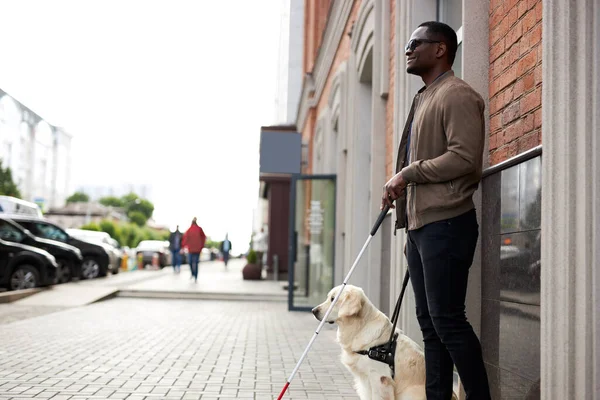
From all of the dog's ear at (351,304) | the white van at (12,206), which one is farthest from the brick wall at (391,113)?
the white van at (12,206)

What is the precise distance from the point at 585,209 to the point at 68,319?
10.1 meters

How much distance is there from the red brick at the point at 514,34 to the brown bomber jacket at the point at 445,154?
59cm

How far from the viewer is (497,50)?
189 inches

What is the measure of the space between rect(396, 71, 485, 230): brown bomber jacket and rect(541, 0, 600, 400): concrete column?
17.6 inches

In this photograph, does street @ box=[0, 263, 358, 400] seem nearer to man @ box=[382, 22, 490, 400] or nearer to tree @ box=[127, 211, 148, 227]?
man @ box=[382, 22, 490, 400]

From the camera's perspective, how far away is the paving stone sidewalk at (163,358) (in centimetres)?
575

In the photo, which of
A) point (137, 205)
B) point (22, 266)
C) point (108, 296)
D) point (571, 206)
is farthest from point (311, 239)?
point (137, 205)

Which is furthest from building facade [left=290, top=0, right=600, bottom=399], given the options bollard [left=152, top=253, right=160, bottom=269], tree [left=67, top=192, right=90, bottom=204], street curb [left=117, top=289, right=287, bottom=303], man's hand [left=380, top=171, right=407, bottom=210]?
tree [left=67, top=192, right=90, bottom=204]

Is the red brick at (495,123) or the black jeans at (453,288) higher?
the red brick at (495,123)

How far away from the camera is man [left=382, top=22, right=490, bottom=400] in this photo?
3.79 metres

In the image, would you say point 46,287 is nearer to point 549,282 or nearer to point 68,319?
point 68,319

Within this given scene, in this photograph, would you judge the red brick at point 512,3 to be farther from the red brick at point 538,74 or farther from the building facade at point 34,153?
the building facade at point 34,153

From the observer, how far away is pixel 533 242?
386 cm

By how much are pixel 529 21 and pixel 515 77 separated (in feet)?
1.20
